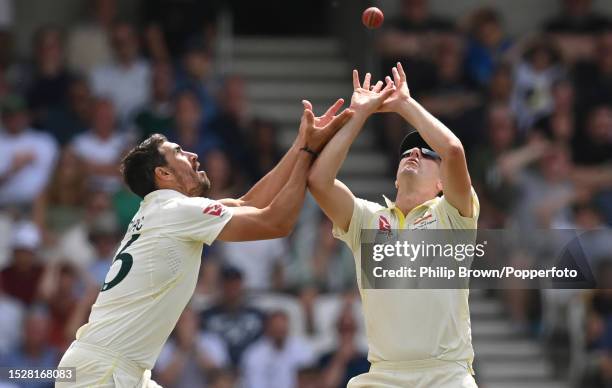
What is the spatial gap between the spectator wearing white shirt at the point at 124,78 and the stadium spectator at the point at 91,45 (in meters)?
0.25

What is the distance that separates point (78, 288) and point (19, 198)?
139 centimetres

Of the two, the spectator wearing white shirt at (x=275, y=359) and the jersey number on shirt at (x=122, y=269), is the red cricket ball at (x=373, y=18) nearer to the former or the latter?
the jersey number on shirt at (x=122, y=269)

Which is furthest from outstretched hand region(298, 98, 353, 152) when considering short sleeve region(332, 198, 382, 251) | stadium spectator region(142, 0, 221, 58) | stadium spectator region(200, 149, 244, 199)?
stadium spectator region(142, 0, 221, 58)

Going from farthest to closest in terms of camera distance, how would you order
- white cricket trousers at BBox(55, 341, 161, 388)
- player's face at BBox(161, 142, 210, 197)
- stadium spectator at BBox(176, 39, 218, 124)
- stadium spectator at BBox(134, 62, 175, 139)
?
stadium spectator at BBox(176, 39, 218, 124) < stadium spectator at BBox(134, 62, 175, 139) < player's face at BBox(161, 142, 210, 197) < white cricket trousers at BBox(55, 341, 161, 388)

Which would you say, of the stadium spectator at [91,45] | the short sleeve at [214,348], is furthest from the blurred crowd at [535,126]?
the stadium spectator at [91,45]

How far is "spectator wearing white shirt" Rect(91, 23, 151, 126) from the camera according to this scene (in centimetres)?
1566

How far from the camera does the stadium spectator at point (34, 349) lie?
13.4m

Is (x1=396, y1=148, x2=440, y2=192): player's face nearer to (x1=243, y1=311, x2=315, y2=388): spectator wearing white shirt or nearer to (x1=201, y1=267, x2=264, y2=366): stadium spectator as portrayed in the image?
(x1=243, y1=311, x2=315, y2=388): spectator wearing white shirt

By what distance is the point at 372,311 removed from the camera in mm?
8820

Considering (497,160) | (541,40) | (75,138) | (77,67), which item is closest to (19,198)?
(75,138)

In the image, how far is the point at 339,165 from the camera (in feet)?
29.1

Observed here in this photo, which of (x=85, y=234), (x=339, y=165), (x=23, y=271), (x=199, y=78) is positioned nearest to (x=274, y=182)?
(x=339, y=165)

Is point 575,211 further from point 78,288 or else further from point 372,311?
point 372,311

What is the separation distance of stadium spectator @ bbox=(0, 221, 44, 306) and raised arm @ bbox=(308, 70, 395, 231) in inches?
233
